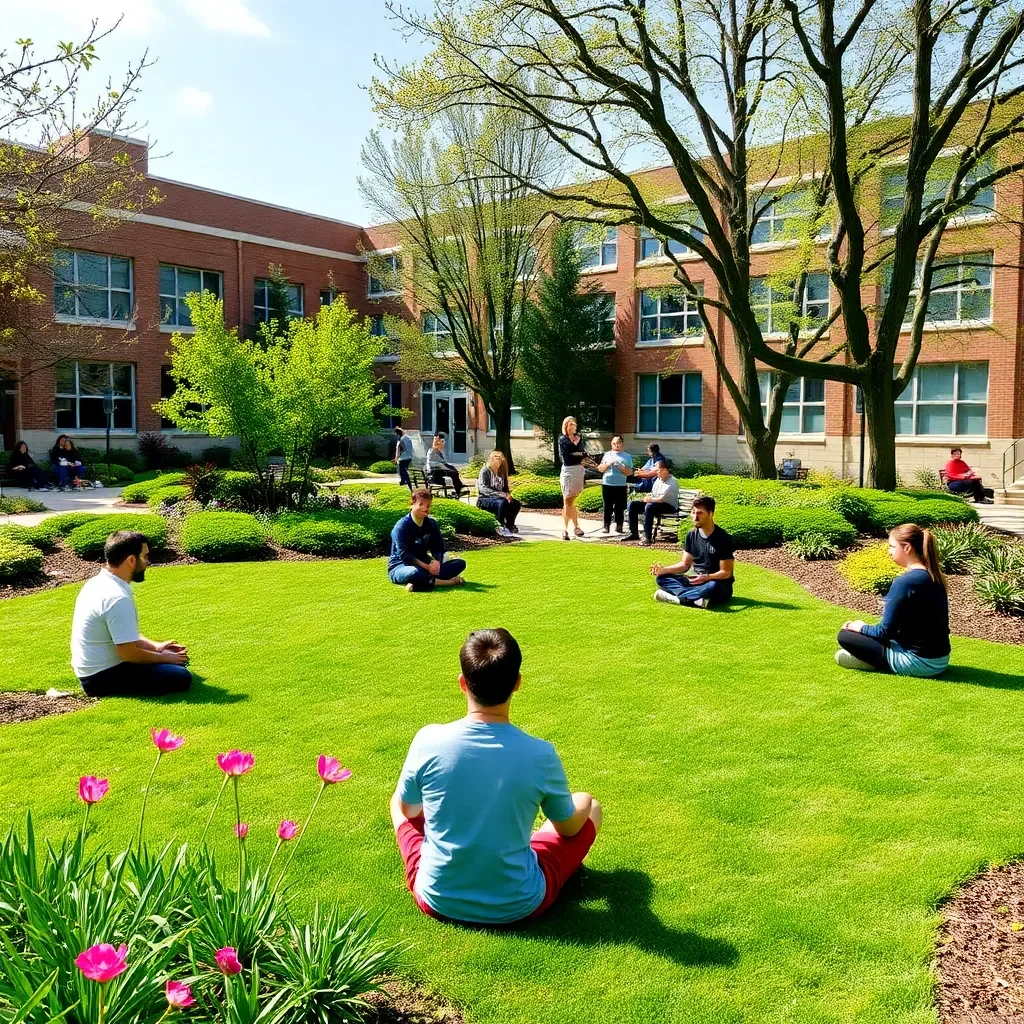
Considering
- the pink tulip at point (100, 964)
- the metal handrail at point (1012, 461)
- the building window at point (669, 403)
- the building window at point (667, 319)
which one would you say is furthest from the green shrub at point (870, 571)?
the building window at point (669, 403)

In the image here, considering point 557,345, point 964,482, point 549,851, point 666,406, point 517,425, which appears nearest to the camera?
point 549,851

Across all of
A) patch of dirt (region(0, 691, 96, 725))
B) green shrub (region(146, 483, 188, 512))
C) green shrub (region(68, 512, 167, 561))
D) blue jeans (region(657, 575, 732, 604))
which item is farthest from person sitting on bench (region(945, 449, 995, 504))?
patch of dirt (region(0, 691, 96, 725))

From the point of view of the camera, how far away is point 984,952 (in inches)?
139

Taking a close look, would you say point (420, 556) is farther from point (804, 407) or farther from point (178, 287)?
point (178, 287)

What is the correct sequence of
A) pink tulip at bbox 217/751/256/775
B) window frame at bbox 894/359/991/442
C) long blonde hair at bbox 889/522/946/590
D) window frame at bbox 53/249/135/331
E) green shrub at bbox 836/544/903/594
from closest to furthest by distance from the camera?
pink tulip at bbox 217/751/256/775 < long blonde hair at bbox 889/522/946/590 < green shrub at bbox 836/544/903/594 < window frame at bbox 894/359/991/442 < window frame at bbox 53/249/135/331

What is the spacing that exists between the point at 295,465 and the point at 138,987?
14.4 m

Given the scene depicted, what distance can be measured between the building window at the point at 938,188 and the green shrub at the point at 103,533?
15.4 meters

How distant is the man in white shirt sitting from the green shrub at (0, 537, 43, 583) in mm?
5680

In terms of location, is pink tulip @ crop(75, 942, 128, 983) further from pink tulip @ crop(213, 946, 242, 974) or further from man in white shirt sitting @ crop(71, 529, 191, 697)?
man in white shirt sitting @ crop(71, 529, 191, 697)

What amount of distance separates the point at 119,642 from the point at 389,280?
27.4m

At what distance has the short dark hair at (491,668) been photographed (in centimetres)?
352

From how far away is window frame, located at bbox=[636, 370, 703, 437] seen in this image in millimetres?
31625

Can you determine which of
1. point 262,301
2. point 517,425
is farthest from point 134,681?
point 262,301

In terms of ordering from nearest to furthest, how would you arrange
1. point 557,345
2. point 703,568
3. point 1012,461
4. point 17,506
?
point 703,568
point 17,506
point 1012,461
point 557,345
